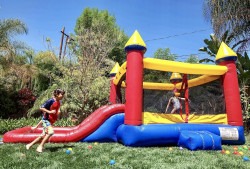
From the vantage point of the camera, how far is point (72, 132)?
6.87m

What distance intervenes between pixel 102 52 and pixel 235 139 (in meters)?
8.81

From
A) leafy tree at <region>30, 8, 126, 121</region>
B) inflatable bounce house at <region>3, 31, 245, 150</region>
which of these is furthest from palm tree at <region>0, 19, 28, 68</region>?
inflatable bounce house at <region>3, 31, 245, 150</region>

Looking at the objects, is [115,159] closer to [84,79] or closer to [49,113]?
[49,113]

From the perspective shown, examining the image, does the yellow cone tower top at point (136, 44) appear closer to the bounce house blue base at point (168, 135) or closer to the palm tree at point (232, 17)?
the bounce house blue base at point (168, 135)

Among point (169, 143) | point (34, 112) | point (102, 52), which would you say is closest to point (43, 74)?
point (34, 112)

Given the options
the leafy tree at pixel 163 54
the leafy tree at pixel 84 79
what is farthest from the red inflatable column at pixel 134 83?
the leafy tree at pixel 163 54

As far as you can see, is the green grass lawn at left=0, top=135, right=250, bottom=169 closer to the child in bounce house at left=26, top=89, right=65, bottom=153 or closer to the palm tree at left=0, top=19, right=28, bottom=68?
the child in bounce house at left=26, top=89, right=65, bottom=153

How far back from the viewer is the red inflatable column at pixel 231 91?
7172 millimetres

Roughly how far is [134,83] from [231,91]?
300cm

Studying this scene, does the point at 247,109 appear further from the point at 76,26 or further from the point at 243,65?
the point at 76,26

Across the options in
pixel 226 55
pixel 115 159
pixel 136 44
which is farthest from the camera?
pixel 226 55

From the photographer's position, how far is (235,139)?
6.92 m

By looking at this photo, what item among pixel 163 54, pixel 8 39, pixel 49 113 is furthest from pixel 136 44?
pixel 163 54

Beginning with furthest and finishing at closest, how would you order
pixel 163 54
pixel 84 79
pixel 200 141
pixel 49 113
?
pixel 163 54 < pixel 84 79 < pixel 200 141 < pixel 49 113
